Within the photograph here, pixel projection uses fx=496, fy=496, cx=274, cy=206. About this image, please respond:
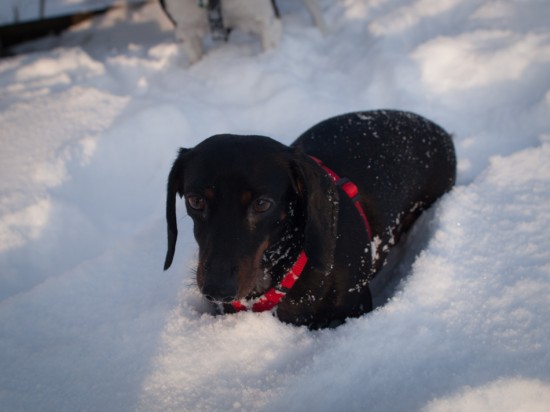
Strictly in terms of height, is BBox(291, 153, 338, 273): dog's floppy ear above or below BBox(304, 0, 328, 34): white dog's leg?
below

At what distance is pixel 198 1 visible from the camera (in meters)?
4.00

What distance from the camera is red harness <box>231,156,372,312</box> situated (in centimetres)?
188

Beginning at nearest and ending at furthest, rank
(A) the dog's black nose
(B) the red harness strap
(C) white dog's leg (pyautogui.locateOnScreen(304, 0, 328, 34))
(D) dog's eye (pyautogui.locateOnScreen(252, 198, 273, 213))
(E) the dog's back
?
1. (A) the dog's black nose
2. (D) dog's eye (pyautogui.locateOnScreen(252, 198, 273, 213))
3. (B) the red harness strap
4. (E) the dog's back
5. (C) white dog's leg (pyautogui.locateOnScreen(304, 0, 328, 34))

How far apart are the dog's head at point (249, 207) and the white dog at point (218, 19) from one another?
2621 mm

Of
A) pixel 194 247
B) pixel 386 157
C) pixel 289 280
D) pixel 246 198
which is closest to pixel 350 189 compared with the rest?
pixel 386 157

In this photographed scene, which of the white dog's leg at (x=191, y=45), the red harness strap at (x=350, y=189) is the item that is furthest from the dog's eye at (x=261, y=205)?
the white dog's leg at (x=191, y=45)

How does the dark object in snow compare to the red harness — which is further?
the red harness

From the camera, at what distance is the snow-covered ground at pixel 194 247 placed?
5.73ft

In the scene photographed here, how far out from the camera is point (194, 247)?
8.05 feet

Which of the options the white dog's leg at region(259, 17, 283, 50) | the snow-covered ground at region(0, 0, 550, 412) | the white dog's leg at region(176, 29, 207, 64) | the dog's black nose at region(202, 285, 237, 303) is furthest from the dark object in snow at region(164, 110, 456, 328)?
the white dog's leg at region(176, 29, 207, 64)

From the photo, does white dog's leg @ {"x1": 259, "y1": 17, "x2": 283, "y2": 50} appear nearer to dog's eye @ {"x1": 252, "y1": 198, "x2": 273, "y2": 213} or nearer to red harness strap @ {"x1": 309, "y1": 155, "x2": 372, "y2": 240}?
red harness strap @ {"x1": 309, "y1": 155, "x2": 372, "y2": 240}

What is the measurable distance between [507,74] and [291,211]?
7.89ft

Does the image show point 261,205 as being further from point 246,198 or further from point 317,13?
point 317,13

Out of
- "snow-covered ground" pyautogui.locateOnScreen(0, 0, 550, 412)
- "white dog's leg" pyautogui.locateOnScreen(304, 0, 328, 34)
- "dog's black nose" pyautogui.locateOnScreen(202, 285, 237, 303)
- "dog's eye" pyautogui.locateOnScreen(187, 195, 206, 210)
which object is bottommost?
"snow-covered ground" pyautogui.locateOnScreen(0, 0, 550, 412)
